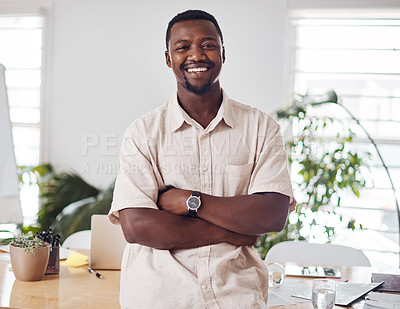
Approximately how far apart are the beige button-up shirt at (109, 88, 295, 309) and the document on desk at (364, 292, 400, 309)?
1.57 feet

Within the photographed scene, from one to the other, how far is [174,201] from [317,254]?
4.64ft

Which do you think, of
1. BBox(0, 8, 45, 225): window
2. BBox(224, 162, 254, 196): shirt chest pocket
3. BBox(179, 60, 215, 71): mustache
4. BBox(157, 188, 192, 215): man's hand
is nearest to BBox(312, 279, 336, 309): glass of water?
BBox(224, 162, 254, 196): shirt chest pocket

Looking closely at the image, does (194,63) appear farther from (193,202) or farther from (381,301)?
(381,301)

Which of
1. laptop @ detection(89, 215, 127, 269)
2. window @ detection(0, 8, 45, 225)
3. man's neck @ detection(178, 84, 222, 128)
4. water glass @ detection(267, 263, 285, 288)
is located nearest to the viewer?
man's neck @ detection(178, 84, 222, 128)

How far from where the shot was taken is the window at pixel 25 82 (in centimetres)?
502

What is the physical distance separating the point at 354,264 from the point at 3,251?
187 cm

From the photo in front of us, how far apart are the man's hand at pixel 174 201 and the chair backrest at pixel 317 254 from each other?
49.5 inches

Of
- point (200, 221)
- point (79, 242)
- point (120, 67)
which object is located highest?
point (120, 67)

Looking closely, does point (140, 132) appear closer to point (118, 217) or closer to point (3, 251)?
point (118, 217)

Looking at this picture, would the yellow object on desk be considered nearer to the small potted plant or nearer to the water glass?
the small potted plant

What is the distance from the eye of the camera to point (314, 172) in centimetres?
391

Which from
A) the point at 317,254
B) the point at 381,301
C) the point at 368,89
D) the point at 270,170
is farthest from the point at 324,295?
the point at 368,89

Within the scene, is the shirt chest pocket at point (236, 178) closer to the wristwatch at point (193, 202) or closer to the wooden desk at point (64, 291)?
the wristwatch at point (193, 202)

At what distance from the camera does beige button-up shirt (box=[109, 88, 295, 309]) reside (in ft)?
5.98
